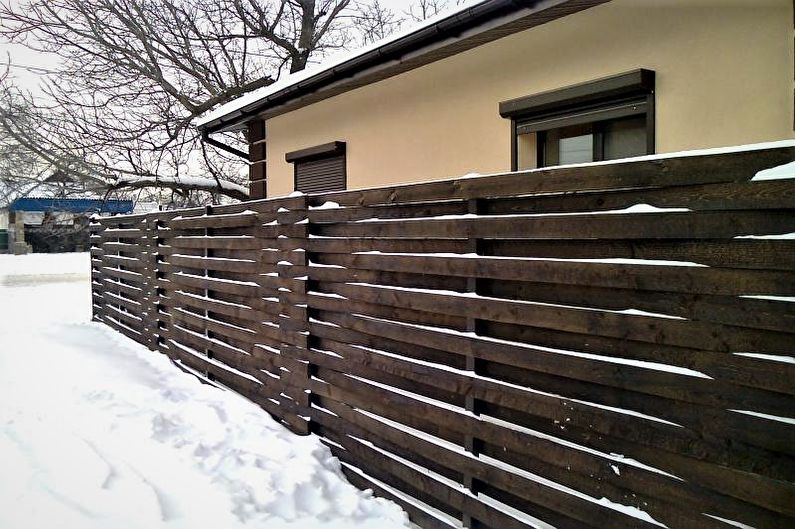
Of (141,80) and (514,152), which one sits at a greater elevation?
(141,80)

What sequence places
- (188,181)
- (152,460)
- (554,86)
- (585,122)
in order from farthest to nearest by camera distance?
(188,181) → (554,86) → (585,122) → (152,460)

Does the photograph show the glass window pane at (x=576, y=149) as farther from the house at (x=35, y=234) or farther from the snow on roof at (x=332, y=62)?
the house at (x=35, y=234)

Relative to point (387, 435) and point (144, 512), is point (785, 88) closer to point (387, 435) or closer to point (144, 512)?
point (387, 435)

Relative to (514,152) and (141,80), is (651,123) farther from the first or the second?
(141,80)

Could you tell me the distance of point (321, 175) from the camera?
671 cm

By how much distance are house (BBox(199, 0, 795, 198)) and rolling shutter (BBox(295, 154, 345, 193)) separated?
11 cm

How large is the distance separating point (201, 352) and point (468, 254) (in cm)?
358

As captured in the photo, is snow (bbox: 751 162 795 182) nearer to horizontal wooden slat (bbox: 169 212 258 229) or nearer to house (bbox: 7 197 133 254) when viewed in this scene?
horizontal wooden slat (bbox: 169 212 258 229)

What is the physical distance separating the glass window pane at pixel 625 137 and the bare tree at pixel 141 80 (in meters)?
9.82

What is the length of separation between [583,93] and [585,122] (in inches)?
8.5

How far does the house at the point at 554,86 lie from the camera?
10.4 ft

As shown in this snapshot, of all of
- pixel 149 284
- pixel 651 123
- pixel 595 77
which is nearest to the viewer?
pixel 651 123

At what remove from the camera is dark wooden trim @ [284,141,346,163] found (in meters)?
6.27

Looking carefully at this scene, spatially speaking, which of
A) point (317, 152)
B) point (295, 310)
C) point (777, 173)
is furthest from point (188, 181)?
point (777, 173)
